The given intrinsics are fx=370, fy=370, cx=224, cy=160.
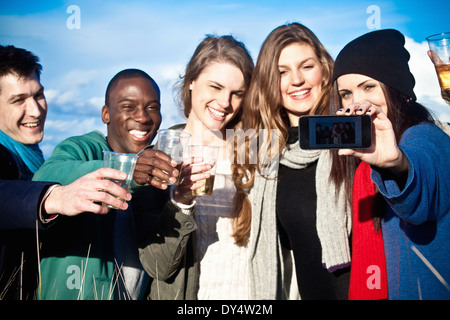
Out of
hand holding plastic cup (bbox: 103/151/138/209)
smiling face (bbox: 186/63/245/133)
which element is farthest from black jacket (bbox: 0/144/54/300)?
smiling face (bbox: 186/63/245/133)

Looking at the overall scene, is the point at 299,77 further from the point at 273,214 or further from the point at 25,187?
the point at 25,187

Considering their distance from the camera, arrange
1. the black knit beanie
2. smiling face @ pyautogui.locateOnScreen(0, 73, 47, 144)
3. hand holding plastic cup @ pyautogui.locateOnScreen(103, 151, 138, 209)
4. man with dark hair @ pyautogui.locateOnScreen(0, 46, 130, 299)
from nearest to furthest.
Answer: man with dark hair @ pyautogui.locateOnScreen(0, 46, 130, 299) < hand holding plastic cup @ pyautogui.locateOnScreen(103, 151, 138, 209) < the black knit beanie < smiling face @ pyautogui.locateOnScreen(0, 73, 47, 144)

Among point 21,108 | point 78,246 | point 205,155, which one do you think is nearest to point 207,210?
point 205,155

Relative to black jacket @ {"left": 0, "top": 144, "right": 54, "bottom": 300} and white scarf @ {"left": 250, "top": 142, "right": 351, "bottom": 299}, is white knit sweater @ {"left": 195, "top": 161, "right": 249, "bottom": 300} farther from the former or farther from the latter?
black jacket @ {"left": 0, "top": 144, "right": 54, "bottom": 300}

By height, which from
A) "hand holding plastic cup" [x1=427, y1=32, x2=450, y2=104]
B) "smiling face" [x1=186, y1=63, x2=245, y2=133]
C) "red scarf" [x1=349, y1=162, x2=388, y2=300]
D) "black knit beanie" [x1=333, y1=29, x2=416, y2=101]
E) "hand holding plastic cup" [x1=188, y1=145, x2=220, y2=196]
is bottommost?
"red scarf" [x1=349, y1=162, x2=388, y2=300]

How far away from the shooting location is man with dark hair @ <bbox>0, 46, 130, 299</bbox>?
1.86 m

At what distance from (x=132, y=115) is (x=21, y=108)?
0.91 metres

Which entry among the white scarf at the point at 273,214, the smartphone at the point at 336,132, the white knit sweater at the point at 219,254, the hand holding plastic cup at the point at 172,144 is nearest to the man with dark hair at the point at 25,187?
the hand holding plastic cup at the point at 172,144

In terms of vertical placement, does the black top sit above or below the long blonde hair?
below

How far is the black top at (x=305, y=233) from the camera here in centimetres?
252

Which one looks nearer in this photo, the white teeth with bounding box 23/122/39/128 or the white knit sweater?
the white knit sweater

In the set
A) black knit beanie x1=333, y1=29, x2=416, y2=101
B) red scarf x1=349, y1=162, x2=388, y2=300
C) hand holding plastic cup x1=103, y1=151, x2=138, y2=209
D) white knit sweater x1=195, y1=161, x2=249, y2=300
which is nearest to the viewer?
hand holding plastic cup x1=103, y1=151, x2=138, y2=209
